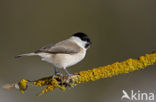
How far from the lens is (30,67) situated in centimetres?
386

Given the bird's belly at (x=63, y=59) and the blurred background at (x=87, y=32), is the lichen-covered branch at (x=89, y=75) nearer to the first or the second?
the bird's belly at (x=63, y=59)

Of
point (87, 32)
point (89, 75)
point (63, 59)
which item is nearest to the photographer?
point (89, 75)

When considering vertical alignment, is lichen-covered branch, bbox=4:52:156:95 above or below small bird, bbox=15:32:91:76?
below

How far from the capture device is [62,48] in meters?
2.16

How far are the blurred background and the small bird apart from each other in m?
1.01

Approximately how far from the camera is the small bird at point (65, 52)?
211cm

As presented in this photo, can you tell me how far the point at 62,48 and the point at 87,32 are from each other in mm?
2020

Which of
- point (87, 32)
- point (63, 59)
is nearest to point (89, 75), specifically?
point (63, 59)

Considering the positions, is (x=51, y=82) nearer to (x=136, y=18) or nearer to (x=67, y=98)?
(x=67, y=98)

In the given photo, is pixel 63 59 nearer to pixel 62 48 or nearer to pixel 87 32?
pixel 62 48

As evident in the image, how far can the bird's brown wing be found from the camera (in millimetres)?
2107

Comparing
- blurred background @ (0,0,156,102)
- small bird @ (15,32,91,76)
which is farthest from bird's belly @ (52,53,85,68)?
blurred background @ (0,0,156,102)

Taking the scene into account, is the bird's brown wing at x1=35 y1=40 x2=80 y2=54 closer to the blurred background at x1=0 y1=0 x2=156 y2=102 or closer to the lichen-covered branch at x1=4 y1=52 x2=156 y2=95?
the lichen-covered branch at x1=4 y1=52 x2=156 y2=95

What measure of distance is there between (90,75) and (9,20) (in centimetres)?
272
